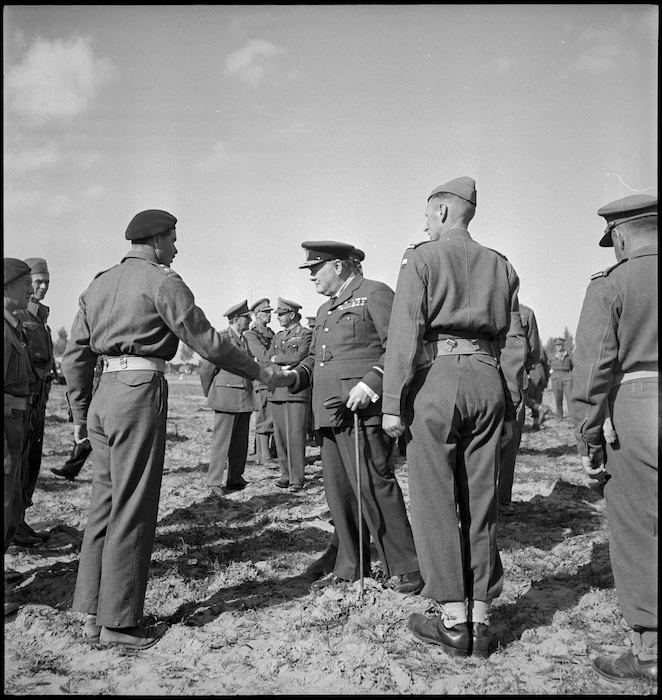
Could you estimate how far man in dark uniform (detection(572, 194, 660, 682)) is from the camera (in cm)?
306

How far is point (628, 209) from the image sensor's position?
324cm

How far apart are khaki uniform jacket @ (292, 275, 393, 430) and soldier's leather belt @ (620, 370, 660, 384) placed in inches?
59.8

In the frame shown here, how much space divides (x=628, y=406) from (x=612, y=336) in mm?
335

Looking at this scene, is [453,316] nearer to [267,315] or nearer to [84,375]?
[84,375]

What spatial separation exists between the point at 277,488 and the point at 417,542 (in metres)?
4.78

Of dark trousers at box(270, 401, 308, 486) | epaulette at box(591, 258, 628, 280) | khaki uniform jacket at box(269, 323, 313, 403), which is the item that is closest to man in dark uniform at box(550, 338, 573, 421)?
khaki uniform jacket at box(269, 323, 313, 403)

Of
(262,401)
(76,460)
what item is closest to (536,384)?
(262,401)

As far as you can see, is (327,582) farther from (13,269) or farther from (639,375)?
(13,269)

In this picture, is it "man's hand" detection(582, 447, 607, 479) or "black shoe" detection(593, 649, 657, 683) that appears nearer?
"black shoe" detection(593, 649, 657, 683)

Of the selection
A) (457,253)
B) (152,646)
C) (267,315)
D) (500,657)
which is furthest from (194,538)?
(267,315)

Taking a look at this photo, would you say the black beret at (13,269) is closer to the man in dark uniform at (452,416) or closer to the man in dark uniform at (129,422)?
the man in dark uniform at (129,422)

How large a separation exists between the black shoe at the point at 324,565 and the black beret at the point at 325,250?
6.56 ft

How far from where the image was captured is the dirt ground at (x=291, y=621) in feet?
10.1

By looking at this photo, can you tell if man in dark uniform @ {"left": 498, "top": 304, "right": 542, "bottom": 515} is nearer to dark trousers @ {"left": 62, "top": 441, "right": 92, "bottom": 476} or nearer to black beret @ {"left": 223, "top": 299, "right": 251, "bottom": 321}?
black beret @ {"left": 223, "top": 299, "right": 251, "bottom": 321}
